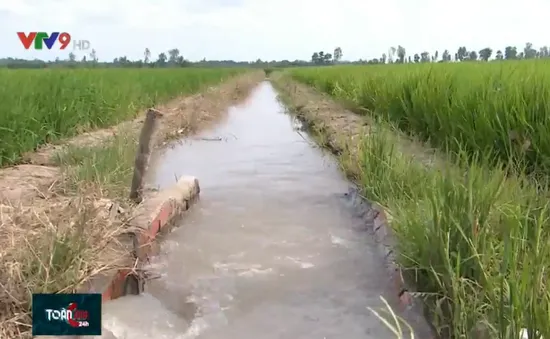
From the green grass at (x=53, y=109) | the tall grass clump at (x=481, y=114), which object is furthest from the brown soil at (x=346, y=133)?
the green grass at (x=53, y=109)

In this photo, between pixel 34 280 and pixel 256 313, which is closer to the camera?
pixel 34 280

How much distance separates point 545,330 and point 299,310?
1.36 metres

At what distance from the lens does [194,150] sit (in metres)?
8.00

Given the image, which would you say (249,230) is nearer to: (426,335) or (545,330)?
(426,335)

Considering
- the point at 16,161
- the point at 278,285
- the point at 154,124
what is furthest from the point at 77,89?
the point at 278,285

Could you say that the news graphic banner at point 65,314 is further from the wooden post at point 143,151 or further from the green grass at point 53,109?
the green grass at point 53,109

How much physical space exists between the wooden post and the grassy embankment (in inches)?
65.8

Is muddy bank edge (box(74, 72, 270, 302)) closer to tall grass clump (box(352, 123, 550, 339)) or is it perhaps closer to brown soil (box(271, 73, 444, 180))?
tall grass clump (box(352, 123, 550, 339))

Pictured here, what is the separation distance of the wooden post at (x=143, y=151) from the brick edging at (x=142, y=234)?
0.13 meters

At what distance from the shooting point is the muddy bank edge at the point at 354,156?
8.94 ft

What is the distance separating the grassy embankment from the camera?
6.72 feet

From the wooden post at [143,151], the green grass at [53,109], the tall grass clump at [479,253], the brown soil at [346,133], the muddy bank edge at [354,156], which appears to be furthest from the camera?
the brown soil at [346,133]

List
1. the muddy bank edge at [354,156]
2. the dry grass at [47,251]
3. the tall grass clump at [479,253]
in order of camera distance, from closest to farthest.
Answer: the tall grass clump at [479,253]
the dry grass at [47,251]
the muddy bank edge at [354,156]

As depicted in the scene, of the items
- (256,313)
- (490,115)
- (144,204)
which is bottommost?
(256,313)
